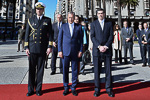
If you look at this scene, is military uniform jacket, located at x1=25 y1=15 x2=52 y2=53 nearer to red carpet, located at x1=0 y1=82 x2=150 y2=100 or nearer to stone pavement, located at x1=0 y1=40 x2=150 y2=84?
red carpet, located at x1=0 y1=82 x2=150 y2=100

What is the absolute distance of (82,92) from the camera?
4.35 metres

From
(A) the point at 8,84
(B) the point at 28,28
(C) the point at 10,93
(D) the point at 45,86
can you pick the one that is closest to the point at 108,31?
(B) the point at 28,28

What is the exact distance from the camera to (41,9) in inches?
161

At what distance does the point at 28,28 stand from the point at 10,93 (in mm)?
1665

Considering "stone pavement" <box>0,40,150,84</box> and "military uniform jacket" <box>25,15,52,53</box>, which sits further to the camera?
"stone pavement" <box>0,40,150,84</box>

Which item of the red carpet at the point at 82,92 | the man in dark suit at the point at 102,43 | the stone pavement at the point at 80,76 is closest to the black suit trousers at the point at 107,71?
the man in dark suit at the point at 102,43

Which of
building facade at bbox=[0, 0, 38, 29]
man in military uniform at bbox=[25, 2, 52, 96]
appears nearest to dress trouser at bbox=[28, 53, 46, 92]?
man in military uniform at bbox=[25, 2, 52, 96]

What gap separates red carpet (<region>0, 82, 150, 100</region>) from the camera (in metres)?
3.91

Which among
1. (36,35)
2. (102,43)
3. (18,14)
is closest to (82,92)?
(102,43)

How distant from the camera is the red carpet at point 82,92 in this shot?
3.91 metres

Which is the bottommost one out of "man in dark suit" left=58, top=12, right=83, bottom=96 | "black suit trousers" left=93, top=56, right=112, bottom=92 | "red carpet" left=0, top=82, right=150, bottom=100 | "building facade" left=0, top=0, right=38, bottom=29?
"red carpet" left=0, top=82, right=150, bottom=100

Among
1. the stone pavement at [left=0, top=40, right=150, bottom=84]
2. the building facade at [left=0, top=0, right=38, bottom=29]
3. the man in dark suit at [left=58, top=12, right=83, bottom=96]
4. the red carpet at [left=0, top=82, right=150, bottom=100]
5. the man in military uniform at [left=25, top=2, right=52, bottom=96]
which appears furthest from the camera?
the building facade at [left=0, top=0, right=38, bottom=29]

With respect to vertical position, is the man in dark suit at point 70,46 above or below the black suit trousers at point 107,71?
above

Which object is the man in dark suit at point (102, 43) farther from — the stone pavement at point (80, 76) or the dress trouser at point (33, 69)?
the stone pavement at point (80, 76)
